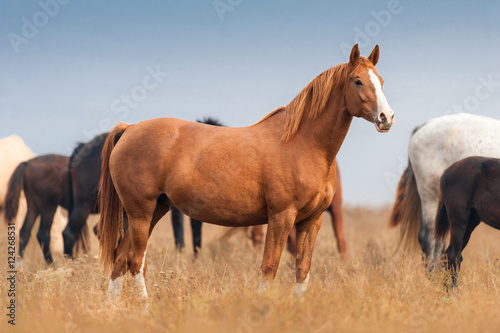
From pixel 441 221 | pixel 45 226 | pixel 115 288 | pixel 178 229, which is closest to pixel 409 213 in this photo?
pixel 441 221

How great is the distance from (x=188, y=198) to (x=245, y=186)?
0.59 meters

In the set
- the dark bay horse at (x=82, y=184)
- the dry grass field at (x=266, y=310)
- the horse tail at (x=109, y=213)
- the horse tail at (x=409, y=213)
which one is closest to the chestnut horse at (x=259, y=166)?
the horse tail at (x=109, y=213)

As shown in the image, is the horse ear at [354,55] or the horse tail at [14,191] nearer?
the horse ear at [354,55]

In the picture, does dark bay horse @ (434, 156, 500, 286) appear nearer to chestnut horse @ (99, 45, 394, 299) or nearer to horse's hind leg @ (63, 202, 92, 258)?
chestnut horse @ (99, 45, 394, 299)

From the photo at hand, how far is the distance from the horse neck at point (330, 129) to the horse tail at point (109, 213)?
6.86 feet

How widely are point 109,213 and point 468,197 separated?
414 centimetres

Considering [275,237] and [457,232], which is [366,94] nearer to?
[275,237]

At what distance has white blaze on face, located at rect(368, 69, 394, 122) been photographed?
14.5 ft

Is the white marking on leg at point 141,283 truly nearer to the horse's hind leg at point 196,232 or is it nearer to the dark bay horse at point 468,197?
the dark bay horse at point 468,197

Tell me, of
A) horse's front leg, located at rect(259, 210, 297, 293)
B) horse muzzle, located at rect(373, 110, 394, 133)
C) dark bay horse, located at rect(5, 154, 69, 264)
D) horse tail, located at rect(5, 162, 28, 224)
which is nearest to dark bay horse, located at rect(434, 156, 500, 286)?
horse muzzle, located at rect(373, 110, 394, 133)

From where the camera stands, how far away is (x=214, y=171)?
15.8ft

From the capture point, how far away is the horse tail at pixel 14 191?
381 inches

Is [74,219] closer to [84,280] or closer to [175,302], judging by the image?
[84,280]

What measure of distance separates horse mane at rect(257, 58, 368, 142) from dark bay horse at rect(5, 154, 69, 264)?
18.8 feet
